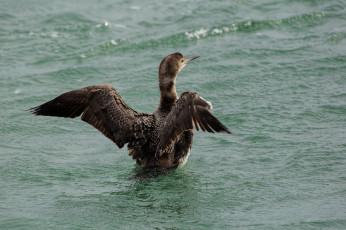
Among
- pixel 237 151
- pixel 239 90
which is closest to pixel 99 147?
pixel 237 151

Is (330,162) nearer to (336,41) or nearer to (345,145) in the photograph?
(345,145)

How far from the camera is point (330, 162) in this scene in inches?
278

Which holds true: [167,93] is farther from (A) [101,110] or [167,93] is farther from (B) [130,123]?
(A) [101,110]

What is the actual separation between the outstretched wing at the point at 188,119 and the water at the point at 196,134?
552 millimetres

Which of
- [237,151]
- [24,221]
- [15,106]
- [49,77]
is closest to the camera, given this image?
[24,221]

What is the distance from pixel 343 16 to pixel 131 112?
678cm

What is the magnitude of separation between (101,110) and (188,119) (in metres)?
1.12

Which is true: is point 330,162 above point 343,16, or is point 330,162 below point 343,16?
below

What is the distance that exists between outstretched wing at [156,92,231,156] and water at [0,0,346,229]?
0.55 metres

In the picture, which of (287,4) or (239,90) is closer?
(239,90)

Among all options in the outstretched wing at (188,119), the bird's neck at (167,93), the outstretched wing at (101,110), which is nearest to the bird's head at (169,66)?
the bird's neck at (167,93)

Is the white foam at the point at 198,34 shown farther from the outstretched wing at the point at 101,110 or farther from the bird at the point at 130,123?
the outstretched wing at the point at 101,110

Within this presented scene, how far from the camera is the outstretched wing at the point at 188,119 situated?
20.8 ft

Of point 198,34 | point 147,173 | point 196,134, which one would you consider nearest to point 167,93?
point 147,173
